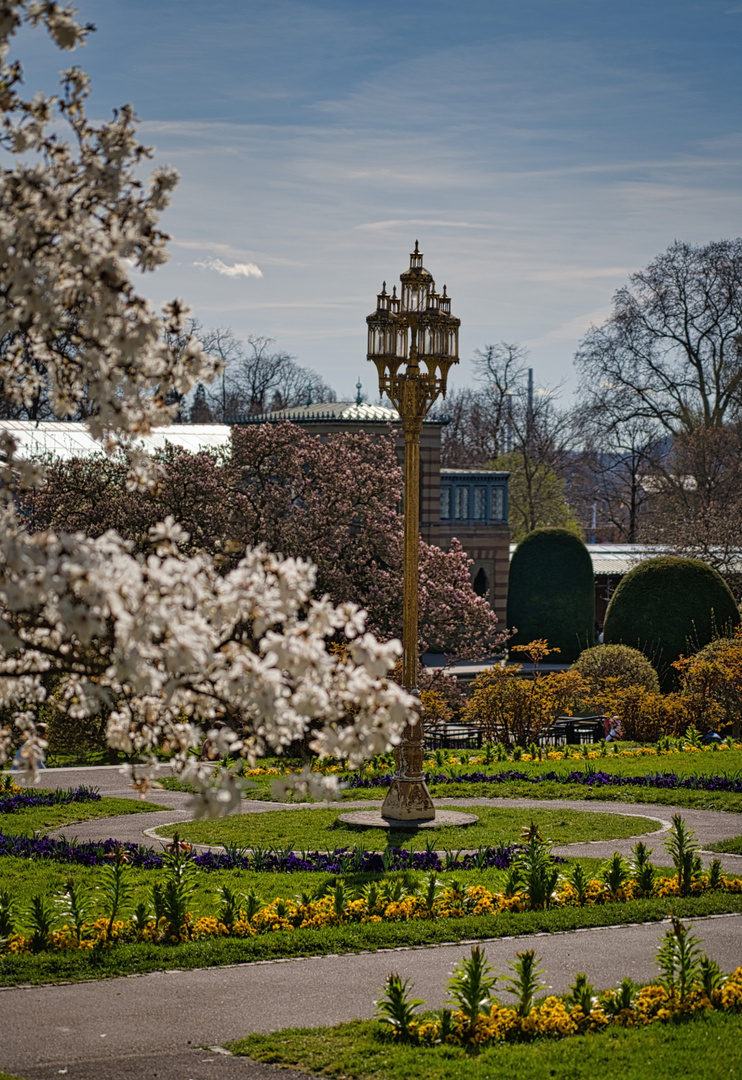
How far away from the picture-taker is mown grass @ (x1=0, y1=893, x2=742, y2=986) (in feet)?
29.5

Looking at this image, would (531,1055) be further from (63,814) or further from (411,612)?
(63,814)

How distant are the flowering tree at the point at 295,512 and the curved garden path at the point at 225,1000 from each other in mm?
14645

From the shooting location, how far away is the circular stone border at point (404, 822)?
14.4 meters

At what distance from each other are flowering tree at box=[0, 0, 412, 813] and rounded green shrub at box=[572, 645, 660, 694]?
21.7 meters

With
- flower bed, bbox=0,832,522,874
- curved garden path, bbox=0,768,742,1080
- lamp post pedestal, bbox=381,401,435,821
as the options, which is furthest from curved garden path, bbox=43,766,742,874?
curved garden path, bbox=0,768,742,1080

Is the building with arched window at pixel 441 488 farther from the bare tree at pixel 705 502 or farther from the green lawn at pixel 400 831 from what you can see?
the green lawn at pixel 400 831

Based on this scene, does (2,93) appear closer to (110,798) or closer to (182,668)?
(182,668)

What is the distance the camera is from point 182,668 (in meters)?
4.52

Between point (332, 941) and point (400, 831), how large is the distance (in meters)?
4.57

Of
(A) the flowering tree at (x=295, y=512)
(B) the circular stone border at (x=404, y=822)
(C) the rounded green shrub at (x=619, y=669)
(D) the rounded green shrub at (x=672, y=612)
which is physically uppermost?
(A) the flowering tree at (x=295, y=512)

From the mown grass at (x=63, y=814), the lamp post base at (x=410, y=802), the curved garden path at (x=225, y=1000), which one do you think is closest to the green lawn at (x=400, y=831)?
the lamp post base at (x=410, y=802)

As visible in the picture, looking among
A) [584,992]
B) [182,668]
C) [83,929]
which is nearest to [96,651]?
A: [182,668]

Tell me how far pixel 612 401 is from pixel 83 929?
142 feet

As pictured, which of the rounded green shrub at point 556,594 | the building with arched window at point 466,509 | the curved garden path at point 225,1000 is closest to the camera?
the curved garden path at point 225,1000
